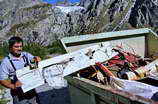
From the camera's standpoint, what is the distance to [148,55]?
5.78 m

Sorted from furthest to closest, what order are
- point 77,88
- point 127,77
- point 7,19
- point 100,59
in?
point 7,19 < point 77,88 < point 100,59 < point 127,77

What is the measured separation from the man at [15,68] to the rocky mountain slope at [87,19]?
40.3ft

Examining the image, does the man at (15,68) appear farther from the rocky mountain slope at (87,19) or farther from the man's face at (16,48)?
the rocky mountain slope at (87,19)

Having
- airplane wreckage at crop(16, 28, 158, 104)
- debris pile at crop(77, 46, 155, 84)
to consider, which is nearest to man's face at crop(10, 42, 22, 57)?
airplane wreckage at crop(16, 28, 158, 104)

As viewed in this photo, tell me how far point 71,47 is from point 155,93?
3048 mm

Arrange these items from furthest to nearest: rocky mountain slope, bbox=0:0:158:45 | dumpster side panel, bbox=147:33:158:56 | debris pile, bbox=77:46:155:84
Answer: rocky mountain slope, bbox=0:0:158:45 < dumpster side panel, bbox=147:33:158:56 < debris pile, bbox=77:46:155:84

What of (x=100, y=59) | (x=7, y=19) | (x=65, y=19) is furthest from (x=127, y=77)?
(x=7, y=19)

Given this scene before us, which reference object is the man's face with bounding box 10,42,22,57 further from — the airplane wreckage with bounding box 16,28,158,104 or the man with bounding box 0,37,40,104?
the airplane wreckage with bounding box 16,28,158,104

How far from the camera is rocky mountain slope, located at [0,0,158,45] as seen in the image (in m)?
24.5

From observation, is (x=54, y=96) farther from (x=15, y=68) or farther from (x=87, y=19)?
(x=87, y=19)

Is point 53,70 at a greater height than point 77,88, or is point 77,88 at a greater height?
point 53,70

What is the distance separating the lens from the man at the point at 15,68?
396 centimetres

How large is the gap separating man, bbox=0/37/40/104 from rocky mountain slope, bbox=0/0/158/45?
1229 centimetres

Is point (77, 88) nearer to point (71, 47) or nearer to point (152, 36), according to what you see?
point (71, 47)
